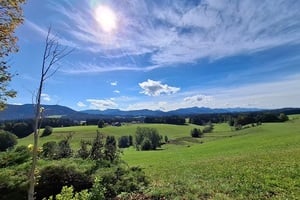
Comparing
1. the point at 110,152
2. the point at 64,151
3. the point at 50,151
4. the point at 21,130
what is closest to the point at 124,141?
the point at 21,130

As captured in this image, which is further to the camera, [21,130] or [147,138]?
[21,130]

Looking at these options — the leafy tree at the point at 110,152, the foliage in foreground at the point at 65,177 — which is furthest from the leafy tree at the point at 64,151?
the foliage in foreground at the point at 65,177

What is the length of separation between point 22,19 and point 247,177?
13378 millimetres

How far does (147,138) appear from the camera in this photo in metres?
98.9

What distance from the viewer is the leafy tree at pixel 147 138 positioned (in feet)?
312

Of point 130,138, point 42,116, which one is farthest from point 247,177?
point 130,138

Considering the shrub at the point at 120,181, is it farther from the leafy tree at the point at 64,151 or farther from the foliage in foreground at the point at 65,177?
the leafy tree at the point at 64,151

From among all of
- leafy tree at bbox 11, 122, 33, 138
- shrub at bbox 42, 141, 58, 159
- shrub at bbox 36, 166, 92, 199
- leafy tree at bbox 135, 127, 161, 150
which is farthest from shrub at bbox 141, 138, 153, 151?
shrub at bbox 36, 166, 92, 199

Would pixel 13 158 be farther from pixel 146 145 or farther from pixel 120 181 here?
pixel 146 145

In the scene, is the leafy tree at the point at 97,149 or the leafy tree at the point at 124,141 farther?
the leafy tree at the point at 124,141

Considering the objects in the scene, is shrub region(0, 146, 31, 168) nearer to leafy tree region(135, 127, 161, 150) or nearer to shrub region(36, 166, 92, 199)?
shrub region(36, 166, 92, 199)

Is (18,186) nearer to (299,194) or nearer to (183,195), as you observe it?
(183,195)

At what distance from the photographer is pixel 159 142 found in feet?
332

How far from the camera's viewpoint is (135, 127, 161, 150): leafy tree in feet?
312
